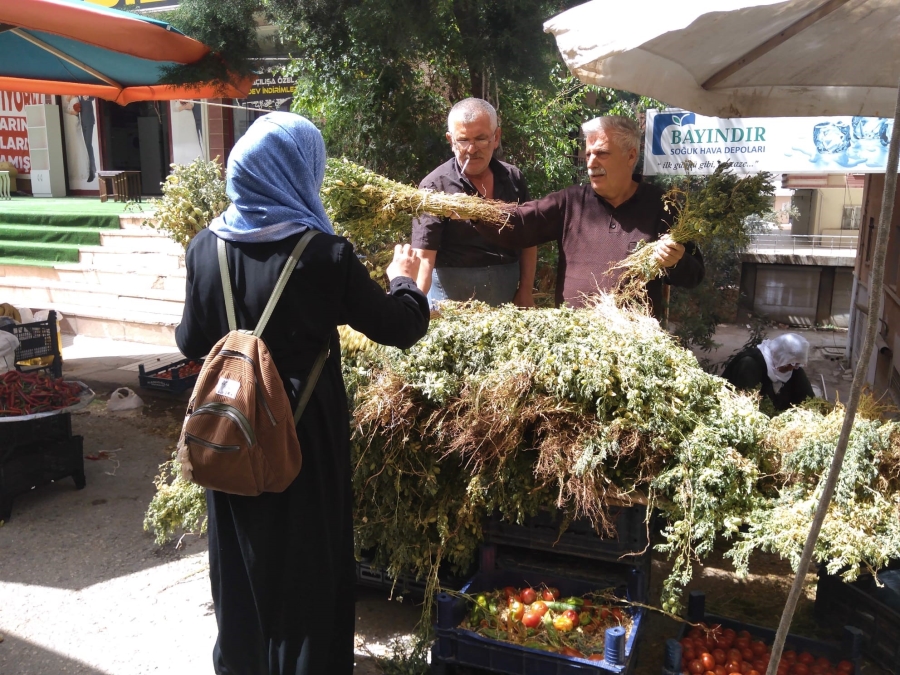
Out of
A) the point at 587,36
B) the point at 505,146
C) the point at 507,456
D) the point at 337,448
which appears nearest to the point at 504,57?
the point at 505,146

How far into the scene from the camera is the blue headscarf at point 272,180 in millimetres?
1780

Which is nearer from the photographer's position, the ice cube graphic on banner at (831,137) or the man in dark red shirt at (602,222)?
the man in dark red shirt at (602,222)

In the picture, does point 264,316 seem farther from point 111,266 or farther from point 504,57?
point 111,266

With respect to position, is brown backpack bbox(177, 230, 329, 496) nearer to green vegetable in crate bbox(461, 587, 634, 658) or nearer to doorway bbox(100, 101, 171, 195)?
green vegetable in crate bbox(461, 587, 634, 658)

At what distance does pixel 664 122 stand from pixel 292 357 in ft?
12.4

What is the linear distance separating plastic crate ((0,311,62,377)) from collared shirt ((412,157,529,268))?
153 inches

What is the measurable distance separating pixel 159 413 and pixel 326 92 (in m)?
2.72

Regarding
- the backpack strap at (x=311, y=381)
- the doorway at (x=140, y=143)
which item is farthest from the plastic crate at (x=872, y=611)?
the doorway at (x=140, y=143)

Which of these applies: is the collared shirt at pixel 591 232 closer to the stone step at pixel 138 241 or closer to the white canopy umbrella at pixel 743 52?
the white canopy umbrella at pixel 743 52

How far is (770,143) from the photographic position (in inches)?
183

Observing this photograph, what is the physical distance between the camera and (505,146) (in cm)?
500

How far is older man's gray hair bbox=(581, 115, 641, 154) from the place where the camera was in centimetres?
279

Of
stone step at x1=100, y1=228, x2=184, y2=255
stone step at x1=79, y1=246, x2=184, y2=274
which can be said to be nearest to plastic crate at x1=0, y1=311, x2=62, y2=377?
stone step at x1=79, y1=246, x2=184, y2=274

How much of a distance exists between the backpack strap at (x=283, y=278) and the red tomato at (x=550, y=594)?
4.44 feet
